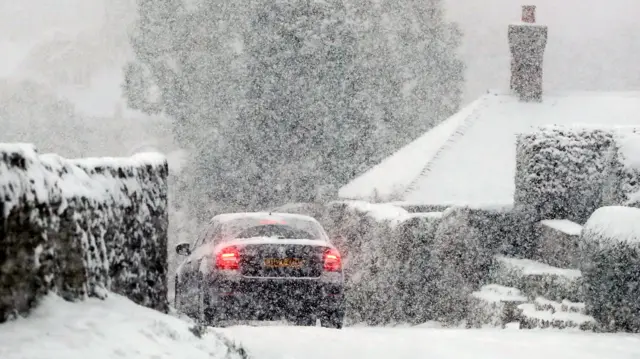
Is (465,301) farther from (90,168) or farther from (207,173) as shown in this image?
(207,173)

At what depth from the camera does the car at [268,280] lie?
1296 centimetres

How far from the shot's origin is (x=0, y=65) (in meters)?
99.6

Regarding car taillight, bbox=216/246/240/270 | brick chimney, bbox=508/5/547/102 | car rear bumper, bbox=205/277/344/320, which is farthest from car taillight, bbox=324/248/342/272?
brick chimney, bbox=508/5/547/102

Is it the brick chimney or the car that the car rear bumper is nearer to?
the car

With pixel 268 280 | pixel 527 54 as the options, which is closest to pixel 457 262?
pixel 268 280

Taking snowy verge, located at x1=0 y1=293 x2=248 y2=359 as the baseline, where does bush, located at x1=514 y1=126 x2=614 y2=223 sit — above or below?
below

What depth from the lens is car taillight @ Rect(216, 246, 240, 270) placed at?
13.1 metres

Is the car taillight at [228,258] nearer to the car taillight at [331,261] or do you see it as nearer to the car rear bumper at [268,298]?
the car rear bumper at [268,298]

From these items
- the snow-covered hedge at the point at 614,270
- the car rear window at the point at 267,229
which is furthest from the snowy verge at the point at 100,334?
the snow-covered hedge at the point at 614,270

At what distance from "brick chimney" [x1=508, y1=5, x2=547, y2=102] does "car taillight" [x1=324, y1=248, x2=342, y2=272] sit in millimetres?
22769

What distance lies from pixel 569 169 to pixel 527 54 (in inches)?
595

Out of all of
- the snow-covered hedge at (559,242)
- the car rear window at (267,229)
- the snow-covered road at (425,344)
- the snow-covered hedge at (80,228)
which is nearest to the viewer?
the snow-covered hedge at (80,228)

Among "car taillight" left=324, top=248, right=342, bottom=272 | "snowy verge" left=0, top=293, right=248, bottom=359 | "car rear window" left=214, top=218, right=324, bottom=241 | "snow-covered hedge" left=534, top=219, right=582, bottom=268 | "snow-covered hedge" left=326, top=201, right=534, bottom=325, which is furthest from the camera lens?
"snow-covered hedge" left=326, top=201, right=534, bottom=325

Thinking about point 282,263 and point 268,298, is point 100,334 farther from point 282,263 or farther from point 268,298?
point 282,263
